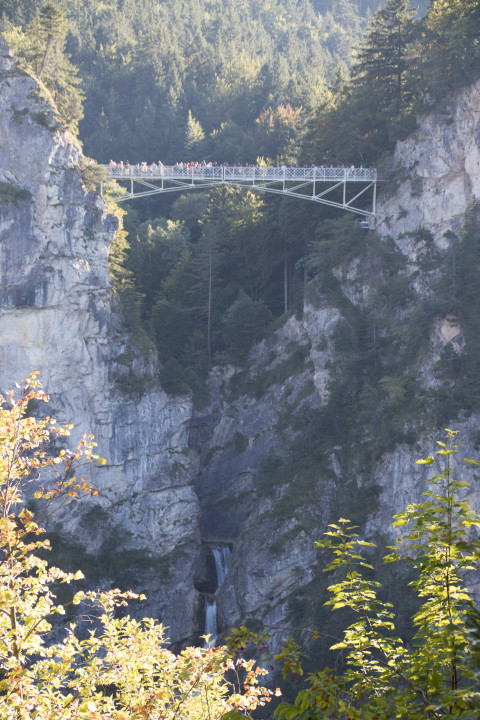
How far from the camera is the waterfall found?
30.8 m

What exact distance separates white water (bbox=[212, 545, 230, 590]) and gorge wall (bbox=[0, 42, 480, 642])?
1.88ft

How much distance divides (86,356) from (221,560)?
38.3 feet

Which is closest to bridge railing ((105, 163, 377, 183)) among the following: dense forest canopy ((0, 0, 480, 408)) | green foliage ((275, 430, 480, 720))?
dense forest canopy ((0, 0, 480, 408))

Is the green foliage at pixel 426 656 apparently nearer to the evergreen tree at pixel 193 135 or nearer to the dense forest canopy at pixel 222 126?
the dense forest canopy at pixel 222 126

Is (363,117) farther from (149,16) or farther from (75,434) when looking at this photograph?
(149,16)

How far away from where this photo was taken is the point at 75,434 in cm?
3294

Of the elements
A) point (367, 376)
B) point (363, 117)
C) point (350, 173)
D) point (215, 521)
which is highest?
point (363, 117)

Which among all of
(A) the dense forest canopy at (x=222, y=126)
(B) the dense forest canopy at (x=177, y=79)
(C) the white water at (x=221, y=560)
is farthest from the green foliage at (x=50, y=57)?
(C) the white water at (x=221, y=560)

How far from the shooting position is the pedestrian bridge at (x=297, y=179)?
33344mm

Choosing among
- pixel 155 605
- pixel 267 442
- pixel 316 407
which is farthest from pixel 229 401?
pixel 155 605

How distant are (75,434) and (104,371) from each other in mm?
3278

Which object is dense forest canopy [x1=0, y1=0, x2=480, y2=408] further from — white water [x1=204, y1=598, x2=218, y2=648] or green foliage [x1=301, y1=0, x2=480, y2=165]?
white water [x1=204, y1=598, x2=218, y2=648]

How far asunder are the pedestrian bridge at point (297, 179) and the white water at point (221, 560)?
17.2 metres

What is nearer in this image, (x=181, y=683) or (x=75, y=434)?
(x=181, y=683)
